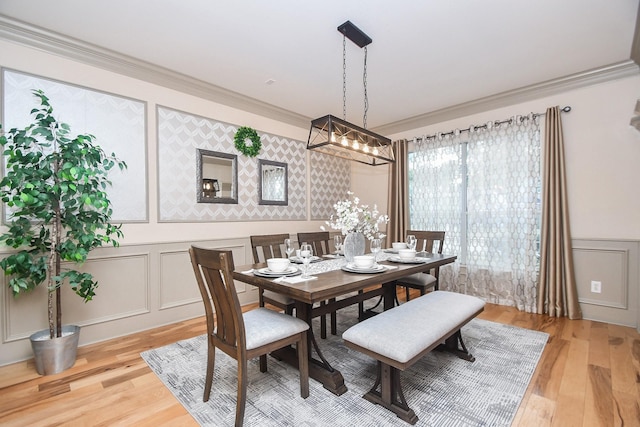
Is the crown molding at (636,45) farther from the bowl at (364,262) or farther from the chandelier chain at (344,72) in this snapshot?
the bowl at (364,262)

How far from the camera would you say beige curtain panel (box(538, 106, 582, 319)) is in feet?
10.5

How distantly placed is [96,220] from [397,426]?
8.69ft

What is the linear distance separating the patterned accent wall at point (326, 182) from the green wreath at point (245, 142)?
1.07 m

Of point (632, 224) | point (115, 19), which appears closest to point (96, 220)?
point (115, 19)

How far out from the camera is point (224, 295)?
5.25 ft

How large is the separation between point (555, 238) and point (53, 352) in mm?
4847

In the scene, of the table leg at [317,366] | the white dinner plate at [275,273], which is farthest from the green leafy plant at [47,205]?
the table leg at [317,366]

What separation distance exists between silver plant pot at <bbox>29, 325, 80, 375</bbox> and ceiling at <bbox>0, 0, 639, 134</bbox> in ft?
8.02

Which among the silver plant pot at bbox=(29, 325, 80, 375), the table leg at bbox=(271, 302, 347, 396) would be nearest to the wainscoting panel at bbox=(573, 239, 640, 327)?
the table leg at bbox=(271, 302, 347, 396)

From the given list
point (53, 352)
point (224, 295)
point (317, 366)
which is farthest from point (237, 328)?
point (53, 352)

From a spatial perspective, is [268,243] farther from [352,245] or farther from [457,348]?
[457,348]

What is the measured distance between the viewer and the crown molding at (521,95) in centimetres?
297

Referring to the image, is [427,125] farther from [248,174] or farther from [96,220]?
[96,220]

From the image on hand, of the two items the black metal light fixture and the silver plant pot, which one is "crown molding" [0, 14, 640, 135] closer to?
the black metal light fixture
